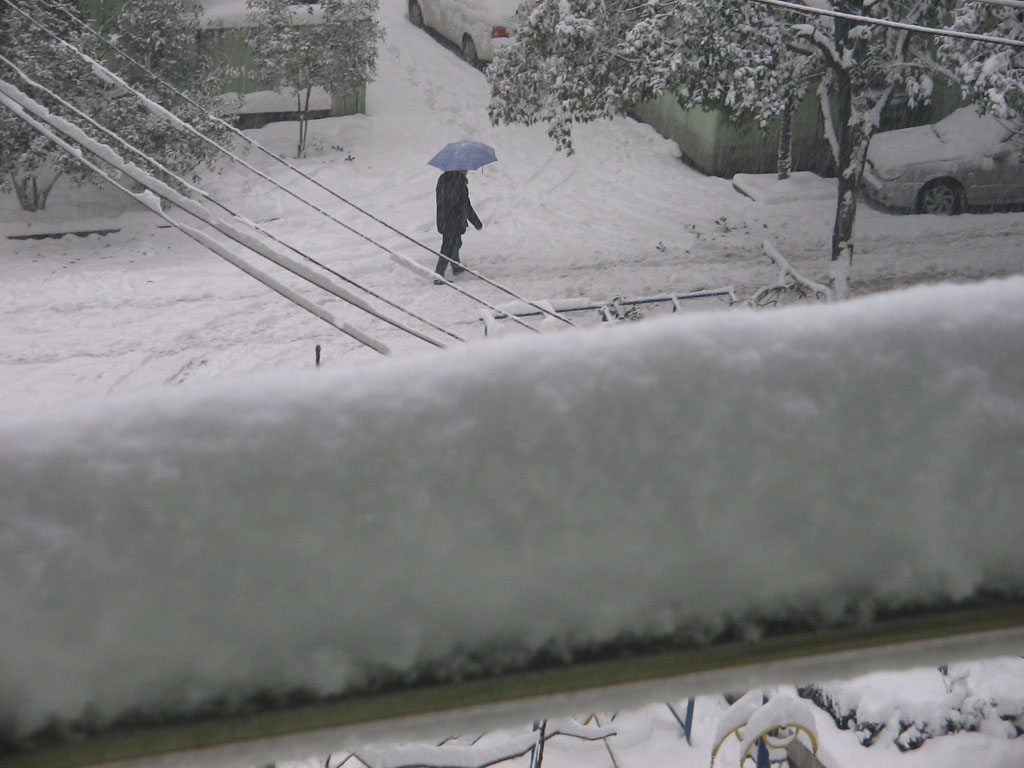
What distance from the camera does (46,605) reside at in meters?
0.27

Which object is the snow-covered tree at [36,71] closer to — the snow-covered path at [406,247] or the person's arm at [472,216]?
the snow-covered path at [406,247]

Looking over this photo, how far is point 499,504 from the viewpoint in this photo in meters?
0.29

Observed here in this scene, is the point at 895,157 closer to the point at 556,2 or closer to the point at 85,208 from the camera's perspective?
the point at 556,2

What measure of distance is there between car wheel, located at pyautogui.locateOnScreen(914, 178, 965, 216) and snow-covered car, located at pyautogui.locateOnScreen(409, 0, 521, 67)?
3.72 m

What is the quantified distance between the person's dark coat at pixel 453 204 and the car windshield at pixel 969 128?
143 inches

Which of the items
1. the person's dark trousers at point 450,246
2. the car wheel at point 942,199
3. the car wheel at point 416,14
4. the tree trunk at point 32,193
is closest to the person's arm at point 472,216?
the person's dark trousers at point 450,246

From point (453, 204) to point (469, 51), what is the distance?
4049 mm

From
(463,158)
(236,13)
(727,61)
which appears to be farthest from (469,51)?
(727,61)

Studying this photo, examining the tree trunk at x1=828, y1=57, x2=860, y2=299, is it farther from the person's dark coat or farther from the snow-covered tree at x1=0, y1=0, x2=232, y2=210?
the snow-covered tree at x1=0, y1=0, x2=232, y2=210

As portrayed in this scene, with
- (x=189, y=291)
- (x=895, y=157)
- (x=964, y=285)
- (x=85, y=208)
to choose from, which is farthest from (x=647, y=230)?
(x=964, y=285)

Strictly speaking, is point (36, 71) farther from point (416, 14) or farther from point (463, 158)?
point (416, 14)

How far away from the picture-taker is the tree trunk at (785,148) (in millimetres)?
7777

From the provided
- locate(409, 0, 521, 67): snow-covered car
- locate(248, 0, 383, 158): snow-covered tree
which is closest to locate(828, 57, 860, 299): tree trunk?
locate(409, 0, 521, 67): snow-covered car

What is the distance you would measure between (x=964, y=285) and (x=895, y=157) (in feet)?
24.3
